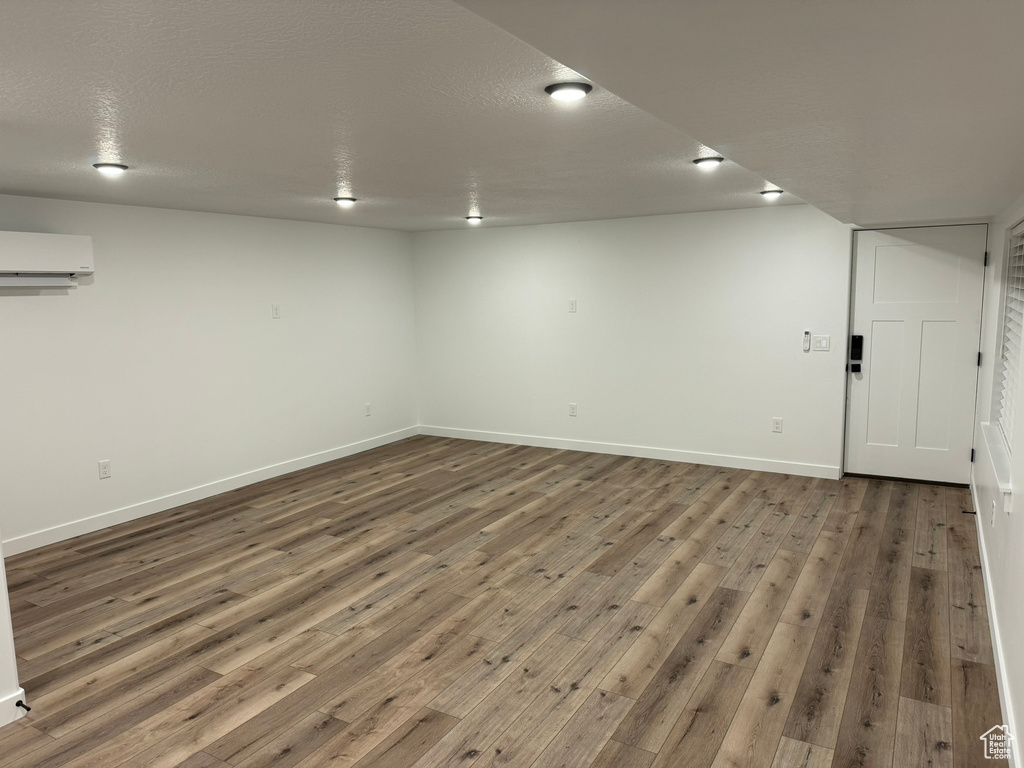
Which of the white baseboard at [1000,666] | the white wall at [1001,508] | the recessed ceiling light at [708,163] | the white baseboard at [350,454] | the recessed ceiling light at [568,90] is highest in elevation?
the recessed ceiling light at [708,163]

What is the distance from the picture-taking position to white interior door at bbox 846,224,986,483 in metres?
4.81

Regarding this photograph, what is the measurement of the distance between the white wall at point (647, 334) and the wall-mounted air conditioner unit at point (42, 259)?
11.1 ft

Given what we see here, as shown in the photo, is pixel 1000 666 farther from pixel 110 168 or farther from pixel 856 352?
pixel 110 168

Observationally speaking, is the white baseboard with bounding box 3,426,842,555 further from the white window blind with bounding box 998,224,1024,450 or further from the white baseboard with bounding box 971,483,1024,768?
the white baseboard with bounding box 971,483,1024,768

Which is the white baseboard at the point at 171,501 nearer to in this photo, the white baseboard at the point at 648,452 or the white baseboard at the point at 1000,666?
the white baseboard at the point at 648,452

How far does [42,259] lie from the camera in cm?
397

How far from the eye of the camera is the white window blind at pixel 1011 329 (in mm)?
3301

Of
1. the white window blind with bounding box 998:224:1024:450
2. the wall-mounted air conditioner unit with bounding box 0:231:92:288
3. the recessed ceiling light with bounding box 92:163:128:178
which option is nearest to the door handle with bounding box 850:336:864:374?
the white window blind with bounding box 998:224:1024:450

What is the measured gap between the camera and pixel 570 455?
20.7 feet

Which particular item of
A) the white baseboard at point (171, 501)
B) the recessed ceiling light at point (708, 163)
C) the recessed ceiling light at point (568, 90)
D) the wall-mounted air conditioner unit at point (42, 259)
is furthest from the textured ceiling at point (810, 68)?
the white baseboard at point (171, 501)

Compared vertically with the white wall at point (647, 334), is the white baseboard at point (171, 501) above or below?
below

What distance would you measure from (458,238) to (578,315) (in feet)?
4.90

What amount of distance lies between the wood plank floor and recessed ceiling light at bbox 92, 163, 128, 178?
2099 mm

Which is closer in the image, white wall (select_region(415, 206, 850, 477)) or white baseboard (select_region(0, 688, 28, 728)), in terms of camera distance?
white baseboard (select_region(0, 688, 28, 728))
